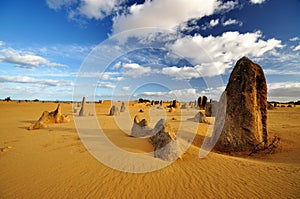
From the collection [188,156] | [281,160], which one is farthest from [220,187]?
[281,160]

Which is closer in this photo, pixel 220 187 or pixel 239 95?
pixel 220 187

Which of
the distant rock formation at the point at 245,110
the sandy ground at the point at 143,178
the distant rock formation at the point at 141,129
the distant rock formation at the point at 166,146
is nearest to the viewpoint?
the sandy ground at the point at 143,178

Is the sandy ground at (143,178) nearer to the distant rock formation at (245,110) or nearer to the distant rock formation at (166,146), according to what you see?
the distant rock formation at (166,146)

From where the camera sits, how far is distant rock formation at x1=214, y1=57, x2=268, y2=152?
8.59m

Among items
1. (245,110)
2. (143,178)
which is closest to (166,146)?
(143,178)

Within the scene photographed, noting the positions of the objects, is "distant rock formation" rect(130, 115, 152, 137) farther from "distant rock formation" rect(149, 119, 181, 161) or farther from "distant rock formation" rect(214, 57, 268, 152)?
"distant rock formation" rect(214, 57, 268, 152)

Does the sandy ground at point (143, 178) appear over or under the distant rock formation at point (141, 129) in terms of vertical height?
under

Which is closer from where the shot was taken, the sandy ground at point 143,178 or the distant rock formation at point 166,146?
the sandy ground at point 143,178

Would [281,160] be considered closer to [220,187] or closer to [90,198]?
[220,187]

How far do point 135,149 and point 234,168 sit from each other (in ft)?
12.4

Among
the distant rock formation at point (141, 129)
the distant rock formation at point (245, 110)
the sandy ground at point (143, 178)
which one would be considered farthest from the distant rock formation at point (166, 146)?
the distant rock formation at point (245, 110)

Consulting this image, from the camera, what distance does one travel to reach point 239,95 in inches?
352

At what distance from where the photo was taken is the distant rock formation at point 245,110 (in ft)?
28.2

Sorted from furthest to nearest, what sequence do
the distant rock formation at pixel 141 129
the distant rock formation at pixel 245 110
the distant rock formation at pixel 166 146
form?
the distant rock formation at pixel 141 129 < the distant rock formation at pixel 245 110 < the distant rock formation at pixel 166 146
